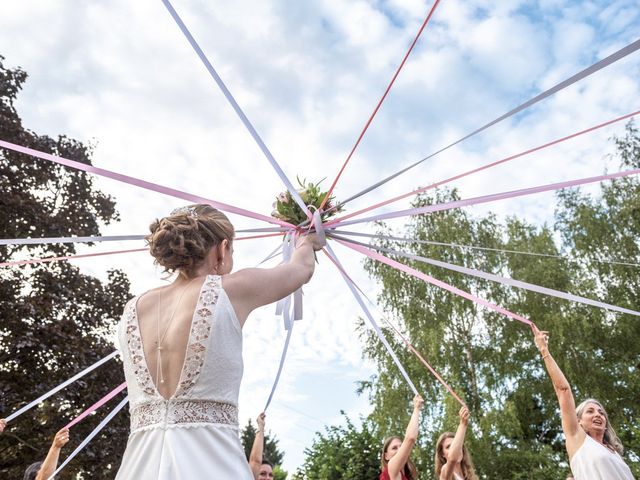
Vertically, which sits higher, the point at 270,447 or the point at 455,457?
the point at 270,447

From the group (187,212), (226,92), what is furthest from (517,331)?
(187,212)

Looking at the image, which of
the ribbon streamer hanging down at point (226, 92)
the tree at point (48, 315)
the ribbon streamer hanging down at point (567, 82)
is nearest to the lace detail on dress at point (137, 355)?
the ribbon streamer hanging down at point (226, 92)

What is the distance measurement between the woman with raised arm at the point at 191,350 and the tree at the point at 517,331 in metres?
14.8

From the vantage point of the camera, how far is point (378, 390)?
712 inches

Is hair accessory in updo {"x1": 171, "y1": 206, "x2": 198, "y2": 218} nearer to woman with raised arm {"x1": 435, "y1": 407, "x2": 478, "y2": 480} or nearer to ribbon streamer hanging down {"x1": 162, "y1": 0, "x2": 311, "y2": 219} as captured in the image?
ribbon streamer hanging down {"x1": 162, "y1": 0, "x2": 311, "y2": 219}

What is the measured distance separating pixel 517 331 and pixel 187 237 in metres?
17.6

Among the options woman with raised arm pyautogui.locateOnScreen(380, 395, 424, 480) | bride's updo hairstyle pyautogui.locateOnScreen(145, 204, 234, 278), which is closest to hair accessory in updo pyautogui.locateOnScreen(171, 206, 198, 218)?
bride's updo hairstyle pyautogui.locateOnScreen(145, 204, 234, 278)

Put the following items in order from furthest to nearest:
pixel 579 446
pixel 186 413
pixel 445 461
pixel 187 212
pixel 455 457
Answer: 1. pixel 445 461
2. pixel 455 457
3. pixel 579 446
4. pixel 187 212
5. pixel 186 413

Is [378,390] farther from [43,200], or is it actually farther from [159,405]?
[159,405]

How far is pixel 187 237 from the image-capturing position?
1.91 metres

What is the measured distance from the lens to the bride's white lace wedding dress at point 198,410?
66.7 inches

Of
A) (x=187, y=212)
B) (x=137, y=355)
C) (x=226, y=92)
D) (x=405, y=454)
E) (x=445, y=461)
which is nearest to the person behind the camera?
(x=137, y=355)

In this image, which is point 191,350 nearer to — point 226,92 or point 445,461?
point 226,92

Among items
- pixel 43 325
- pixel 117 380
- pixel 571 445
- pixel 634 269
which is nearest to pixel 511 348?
pixel 634 269
